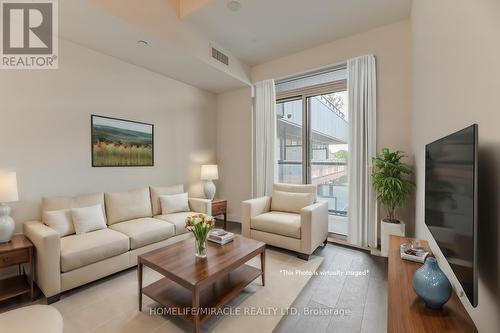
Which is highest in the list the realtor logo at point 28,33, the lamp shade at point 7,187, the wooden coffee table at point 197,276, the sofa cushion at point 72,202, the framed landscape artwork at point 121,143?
the realtor logo at point 28,33

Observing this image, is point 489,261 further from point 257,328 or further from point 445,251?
point 257,328

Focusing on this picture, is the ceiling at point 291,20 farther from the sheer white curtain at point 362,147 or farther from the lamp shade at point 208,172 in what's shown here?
the lamp shade at point 208,172

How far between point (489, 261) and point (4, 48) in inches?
163

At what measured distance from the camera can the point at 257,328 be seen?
1758mm

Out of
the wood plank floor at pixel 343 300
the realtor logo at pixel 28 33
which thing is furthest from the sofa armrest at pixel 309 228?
the realtor logo at pixel 28 33

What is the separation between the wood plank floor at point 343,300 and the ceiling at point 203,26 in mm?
3161

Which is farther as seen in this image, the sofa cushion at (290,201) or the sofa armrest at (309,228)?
the sofa cushion at (290,201)

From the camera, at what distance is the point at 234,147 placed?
4.81 m

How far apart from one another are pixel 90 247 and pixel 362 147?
3529 millimetres

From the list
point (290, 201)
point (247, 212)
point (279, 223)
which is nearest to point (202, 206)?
point (247, 212)

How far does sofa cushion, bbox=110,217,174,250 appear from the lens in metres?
2.63

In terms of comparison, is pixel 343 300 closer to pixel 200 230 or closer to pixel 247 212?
pixel 200 230

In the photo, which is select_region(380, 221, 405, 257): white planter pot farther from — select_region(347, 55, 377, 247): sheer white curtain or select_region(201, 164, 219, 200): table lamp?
select_region(201, 164, 219, 200): table lamp

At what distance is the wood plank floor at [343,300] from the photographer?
1780 millimetres
